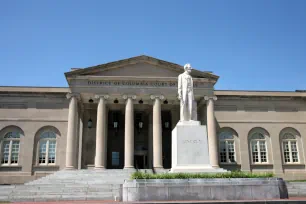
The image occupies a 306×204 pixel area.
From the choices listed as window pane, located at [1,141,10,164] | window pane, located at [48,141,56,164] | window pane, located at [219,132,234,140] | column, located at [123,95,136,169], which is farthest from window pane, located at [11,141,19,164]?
window pane, located at [219,132,234,140]

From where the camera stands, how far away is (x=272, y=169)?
4166cm

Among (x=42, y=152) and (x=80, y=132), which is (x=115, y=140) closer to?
(x=80, y=132)

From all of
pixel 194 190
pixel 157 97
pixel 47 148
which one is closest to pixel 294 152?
pixel 157 97

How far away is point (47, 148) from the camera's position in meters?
39.2

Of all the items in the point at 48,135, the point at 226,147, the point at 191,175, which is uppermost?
the point at 48,135

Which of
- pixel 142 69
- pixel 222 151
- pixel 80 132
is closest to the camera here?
pixel 142 69

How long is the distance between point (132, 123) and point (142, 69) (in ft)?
21.8

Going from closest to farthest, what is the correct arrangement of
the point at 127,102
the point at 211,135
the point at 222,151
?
1. the point at 127,102
2. the point at 211,135
3. the point at 222,151

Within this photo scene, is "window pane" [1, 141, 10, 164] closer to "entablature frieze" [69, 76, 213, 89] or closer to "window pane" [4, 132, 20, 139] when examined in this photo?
"window pane" [4, 132, 20, 139]

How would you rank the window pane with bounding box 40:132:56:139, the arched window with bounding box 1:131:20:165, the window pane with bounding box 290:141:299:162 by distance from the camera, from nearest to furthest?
1. the arched window with bounding box 1:131:20:165
2. the window pane with bounding box 40:132:56:139
3. the window pane with bounding box 290:141:299:162

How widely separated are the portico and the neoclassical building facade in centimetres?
11

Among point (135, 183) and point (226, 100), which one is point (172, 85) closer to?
point (226, 100)

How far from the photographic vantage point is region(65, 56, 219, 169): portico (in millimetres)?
34594

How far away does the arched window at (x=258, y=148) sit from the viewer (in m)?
42.1
